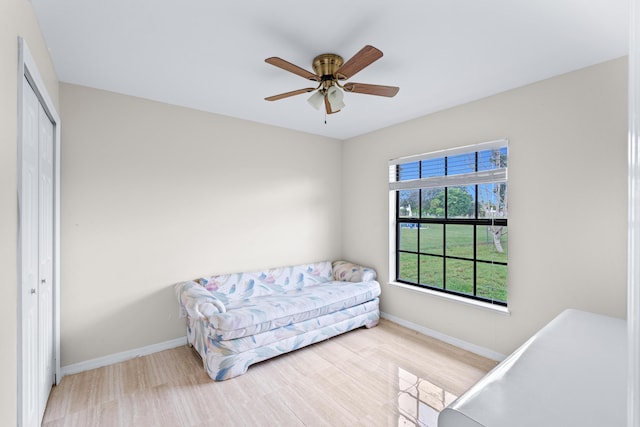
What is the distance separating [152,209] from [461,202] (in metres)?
3.11

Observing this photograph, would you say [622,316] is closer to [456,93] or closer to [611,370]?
[611,370]

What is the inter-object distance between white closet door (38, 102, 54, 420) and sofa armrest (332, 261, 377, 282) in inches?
112

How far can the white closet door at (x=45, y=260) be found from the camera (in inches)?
77.4

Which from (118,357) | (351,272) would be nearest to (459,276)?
(351,272)

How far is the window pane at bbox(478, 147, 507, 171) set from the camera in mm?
2787

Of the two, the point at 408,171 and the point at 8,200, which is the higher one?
the point at 408,171

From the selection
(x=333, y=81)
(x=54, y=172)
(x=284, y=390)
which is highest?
(x=333, y=81)

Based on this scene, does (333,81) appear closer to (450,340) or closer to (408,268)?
(408,268)

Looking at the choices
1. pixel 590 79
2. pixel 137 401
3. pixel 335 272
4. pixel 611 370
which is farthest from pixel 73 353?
pixel 590 79

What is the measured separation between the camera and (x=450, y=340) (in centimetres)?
312

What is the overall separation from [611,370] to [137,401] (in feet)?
9.26

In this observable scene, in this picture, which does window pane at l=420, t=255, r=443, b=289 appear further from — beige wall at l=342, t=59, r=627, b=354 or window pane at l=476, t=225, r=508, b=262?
window pane at l=476, t=225, r=508, b=262

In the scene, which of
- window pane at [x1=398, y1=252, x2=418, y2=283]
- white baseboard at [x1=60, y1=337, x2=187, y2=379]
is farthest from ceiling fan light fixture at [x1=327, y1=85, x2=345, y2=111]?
white baseboard at [x1=60, y1=337, x2=187, y2=379]

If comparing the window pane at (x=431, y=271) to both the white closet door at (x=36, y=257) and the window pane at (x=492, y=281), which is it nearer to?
the window pane at (x=492, y=281)
